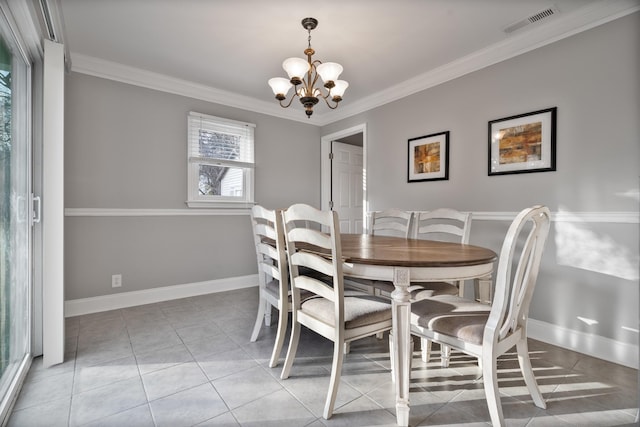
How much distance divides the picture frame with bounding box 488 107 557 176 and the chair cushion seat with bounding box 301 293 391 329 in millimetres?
1763

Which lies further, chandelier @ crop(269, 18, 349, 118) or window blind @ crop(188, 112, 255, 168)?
window blind @ crop(188, 112, 255, 168)

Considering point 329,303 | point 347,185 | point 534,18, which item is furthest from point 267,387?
point 347,185

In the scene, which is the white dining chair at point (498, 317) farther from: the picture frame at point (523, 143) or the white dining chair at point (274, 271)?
the picture frame at point (523, 143)

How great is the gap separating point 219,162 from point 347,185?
2.08 m

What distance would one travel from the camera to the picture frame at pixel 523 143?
2.35m

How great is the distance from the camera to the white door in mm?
4727

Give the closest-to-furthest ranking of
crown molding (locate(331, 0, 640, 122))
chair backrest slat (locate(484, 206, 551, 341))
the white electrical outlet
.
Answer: chair backrest slat (locate(484, 206, 551, 341))
crown molding (locate(331, 0, 640, 122))
the white electrical outlet

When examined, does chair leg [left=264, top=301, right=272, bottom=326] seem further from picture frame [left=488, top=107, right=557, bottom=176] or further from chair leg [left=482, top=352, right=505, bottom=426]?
picture frame [left=488, top=107, right=557, bottom=176]

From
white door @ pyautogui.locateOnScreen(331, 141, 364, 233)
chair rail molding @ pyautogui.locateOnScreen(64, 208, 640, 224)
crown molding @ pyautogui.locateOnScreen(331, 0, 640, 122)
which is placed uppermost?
crown molding @ pyautogui.locateOnScreen(331, 0, 640, 122)

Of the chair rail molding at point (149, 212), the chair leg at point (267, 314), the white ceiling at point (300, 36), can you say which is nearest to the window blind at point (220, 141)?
the white ceiling at point (300, 36)

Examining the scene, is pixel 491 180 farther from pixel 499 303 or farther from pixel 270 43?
pixel 270 43

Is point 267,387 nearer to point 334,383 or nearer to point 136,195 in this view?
point 334,383

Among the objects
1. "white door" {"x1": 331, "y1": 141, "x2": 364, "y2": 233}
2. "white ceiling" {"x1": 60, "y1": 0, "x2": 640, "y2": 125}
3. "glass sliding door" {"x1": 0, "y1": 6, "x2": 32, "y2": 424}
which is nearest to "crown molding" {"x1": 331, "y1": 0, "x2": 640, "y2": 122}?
"white ceiling" {"x1": 60, "y1": 0, "x2": 640, "y2": 125}

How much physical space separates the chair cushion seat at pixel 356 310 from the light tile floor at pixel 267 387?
429 millimetres
